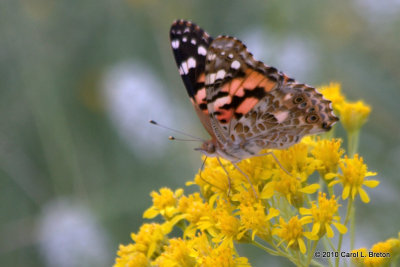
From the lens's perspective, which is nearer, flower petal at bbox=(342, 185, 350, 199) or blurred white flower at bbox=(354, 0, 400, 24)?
flower petal at bbox=(342, 185, 350, 199)

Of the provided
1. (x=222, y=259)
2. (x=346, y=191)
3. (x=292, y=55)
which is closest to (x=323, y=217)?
(x=346, y=191)

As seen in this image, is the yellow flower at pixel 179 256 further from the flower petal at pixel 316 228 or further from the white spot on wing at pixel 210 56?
the white spot on wing at pixel 210 56

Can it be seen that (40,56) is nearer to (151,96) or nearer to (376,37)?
(151,96)

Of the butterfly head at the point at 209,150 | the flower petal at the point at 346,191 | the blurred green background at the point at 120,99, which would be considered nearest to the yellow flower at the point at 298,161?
the flower petal at the point at 346,191

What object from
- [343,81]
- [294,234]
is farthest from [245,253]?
[294,234]

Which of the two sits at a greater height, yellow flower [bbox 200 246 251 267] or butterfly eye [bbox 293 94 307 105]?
butterfly eye [bbox 293 94 307 105]

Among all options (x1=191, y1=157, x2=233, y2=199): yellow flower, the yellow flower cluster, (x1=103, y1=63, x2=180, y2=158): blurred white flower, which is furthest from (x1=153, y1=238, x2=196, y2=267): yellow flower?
(x1=103, y1=63, x2=180, y2=158): blurred white flower

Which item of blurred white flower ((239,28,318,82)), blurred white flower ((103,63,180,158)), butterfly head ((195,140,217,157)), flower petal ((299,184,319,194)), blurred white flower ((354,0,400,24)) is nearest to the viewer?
flower petal ((299,184,319,194))

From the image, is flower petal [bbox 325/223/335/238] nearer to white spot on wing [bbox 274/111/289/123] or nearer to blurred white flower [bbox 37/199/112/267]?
white spot on wing [bbox 274/111/289/123]
